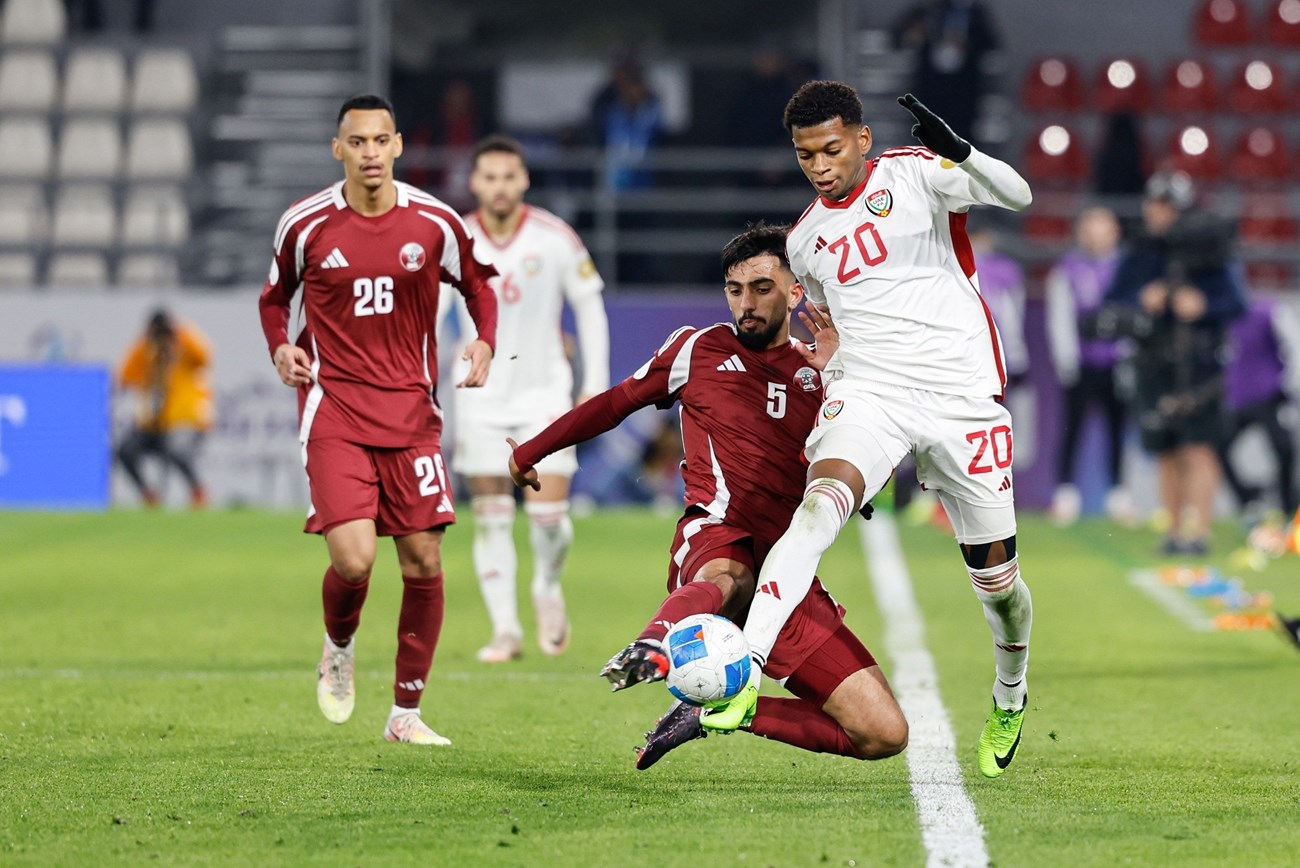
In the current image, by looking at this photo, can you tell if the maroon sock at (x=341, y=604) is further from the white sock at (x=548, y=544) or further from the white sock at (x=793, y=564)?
the white sock at (x=548, y=544)

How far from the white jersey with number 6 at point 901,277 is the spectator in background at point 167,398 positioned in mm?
12310

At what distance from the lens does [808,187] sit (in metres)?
20.4

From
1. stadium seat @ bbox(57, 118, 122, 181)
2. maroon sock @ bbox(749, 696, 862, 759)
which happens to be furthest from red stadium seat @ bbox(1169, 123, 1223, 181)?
maroon sock @ bbox(749, 696, 862, 759)

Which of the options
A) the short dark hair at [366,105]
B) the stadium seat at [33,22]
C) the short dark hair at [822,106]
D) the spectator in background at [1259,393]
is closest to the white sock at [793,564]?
the short dark hair at [822,106]

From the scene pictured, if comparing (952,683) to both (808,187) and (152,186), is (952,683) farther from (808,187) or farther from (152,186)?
(152,186)

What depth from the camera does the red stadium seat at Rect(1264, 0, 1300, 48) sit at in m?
23.3

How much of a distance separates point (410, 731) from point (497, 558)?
272 centimetres

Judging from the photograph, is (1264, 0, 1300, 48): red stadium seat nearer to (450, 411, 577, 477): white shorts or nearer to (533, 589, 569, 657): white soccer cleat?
(450, 411, 577, 477): white shorts

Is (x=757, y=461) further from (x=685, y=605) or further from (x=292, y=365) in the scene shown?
(x=292, y=365)

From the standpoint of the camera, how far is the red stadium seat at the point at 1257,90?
22562 mm

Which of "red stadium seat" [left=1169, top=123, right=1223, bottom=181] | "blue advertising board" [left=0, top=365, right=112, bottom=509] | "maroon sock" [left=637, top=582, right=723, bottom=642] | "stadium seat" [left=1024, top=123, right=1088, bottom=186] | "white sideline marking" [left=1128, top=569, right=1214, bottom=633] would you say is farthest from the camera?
"stadium seat" [left=1024, top=123, right=1088, bottom=186]

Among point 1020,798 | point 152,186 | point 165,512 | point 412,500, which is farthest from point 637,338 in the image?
point 1020,798

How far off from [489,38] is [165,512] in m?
10.9

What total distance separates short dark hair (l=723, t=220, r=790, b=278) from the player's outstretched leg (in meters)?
3.56
